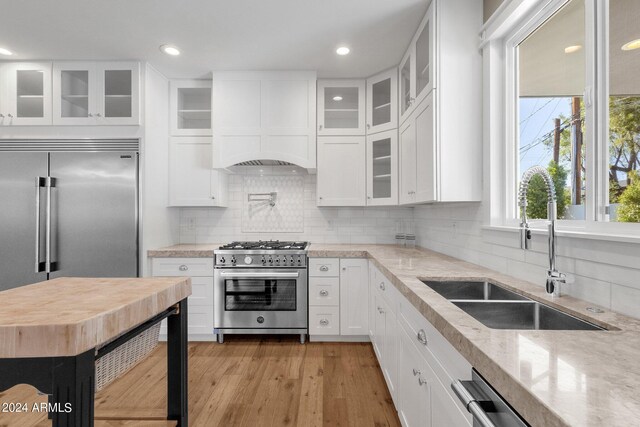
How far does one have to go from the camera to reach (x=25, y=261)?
278 centimetres

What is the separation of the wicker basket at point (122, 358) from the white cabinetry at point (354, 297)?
76.6 inches

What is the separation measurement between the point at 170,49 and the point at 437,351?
2989mm

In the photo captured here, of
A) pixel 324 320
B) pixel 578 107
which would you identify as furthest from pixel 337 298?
pixel 578 107

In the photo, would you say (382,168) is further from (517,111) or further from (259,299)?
(259,299)

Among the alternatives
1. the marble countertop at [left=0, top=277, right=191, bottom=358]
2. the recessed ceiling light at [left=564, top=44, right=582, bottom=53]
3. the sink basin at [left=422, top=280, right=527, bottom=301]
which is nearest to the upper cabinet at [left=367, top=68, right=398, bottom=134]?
the recessed ceiling light at [left=564, top=44, right=582, bottom=53]

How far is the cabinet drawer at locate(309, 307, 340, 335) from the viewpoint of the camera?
2.98 m

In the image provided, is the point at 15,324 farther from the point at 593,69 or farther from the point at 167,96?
the point at 167,96

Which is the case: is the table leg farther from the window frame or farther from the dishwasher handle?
the window frame

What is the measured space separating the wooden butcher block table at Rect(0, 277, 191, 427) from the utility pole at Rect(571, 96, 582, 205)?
1.80 m

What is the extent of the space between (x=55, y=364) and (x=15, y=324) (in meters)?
0.12

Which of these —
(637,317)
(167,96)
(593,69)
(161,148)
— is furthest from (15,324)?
(167,96)

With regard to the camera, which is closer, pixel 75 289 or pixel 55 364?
pixel 55 364

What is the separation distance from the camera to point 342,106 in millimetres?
3305

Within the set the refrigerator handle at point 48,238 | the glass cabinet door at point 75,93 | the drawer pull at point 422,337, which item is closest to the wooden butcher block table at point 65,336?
the drawer pull at point 422,337
